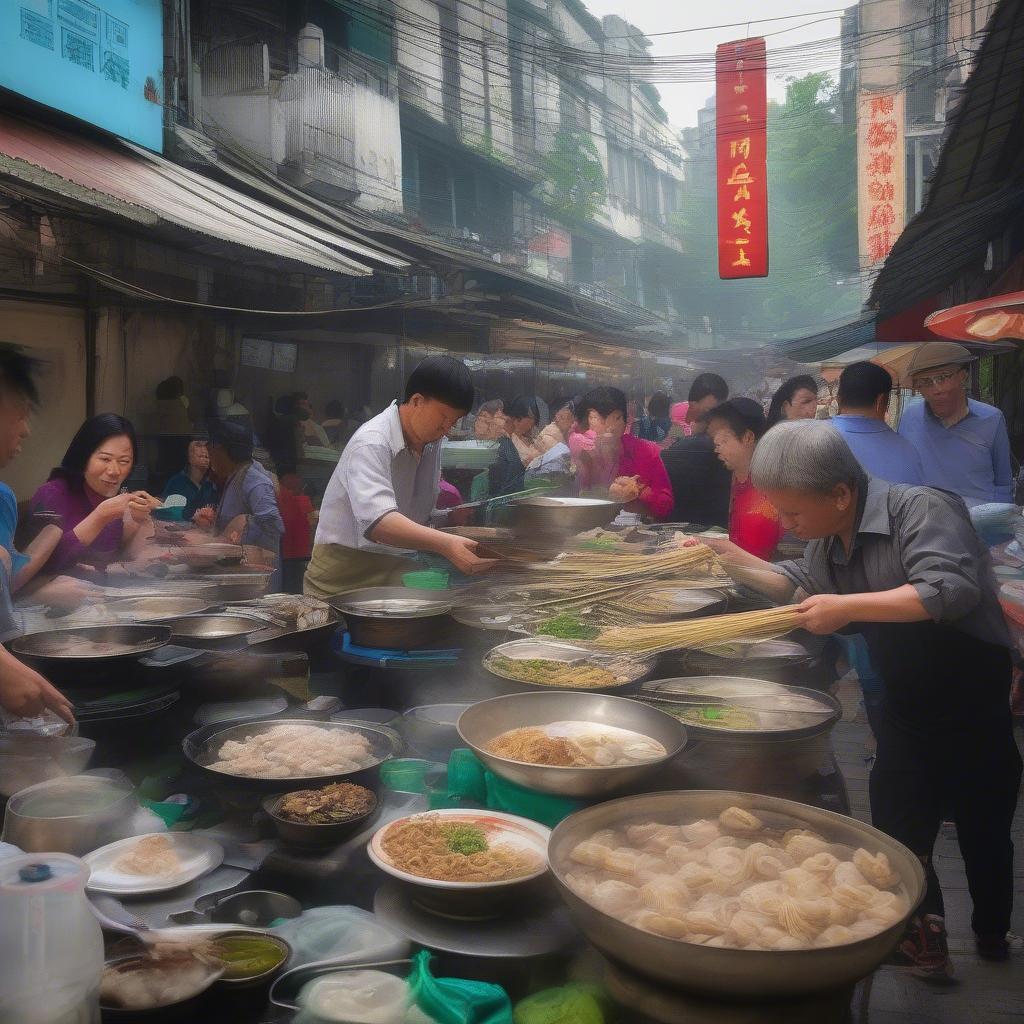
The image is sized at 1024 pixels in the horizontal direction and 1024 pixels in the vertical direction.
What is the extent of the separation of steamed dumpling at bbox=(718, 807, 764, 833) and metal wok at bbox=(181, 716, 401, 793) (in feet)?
2.67

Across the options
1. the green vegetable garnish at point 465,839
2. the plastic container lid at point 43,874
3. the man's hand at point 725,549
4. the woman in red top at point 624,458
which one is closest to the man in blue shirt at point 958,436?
the woman in red top at point 624,458

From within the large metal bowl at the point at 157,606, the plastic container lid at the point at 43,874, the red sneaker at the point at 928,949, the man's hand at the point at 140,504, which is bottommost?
the red sneaker at the point at 928,949

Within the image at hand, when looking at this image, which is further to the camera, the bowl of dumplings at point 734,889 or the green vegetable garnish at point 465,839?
the green vegetable garnish at point 465,839

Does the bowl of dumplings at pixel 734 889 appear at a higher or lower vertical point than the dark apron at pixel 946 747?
higher

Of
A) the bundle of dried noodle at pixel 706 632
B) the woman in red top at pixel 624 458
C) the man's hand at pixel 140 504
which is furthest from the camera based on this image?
the woman in red top at pixel 624 458

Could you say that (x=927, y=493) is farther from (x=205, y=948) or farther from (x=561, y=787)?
(x=205, y=948)

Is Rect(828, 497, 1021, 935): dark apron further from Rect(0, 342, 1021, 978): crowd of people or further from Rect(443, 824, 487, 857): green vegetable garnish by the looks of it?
Rect(443, 824, 487, 857): green vegetable garnish

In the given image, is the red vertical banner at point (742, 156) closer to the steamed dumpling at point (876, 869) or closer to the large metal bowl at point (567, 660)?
the large metal bowl at point (567, 660)

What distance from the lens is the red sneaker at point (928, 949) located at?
133 inches

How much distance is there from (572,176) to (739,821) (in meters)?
22.9

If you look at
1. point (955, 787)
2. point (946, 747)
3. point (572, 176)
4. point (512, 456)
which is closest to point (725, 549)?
point (946, 747)

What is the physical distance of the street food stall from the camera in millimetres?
1326

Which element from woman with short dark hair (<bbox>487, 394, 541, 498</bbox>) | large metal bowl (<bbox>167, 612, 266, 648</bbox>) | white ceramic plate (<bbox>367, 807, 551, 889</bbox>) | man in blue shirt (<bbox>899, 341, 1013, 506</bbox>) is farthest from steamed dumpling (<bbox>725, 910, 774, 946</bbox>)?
woman with short dark hair (<bbox>487, 394, 541, 498</bbox>)

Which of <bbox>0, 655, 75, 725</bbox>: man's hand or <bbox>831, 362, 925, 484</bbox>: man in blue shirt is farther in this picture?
<bbox>831, 362, 925, 484</bbox>: man in blue shirt
